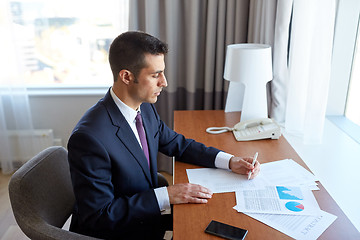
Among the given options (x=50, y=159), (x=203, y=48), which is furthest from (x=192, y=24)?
(x=50, y=159)

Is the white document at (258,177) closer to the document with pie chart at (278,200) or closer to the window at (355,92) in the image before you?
the document with pie chart at (278,200)

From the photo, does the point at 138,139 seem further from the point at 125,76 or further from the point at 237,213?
the point at 237,213

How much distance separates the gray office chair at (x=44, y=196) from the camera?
4.63ft

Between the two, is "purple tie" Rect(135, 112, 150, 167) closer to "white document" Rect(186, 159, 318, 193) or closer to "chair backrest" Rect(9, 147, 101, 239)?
"white document" Rect(186, 159, 318, 193)

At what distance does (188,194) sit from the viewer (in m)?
1.43

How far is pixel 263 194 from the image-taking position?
57.4 inches

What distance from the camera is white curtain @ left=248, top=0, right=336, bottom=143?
6.08 ft

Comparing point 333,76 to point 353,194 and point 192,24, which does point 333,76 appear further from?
point 192,24

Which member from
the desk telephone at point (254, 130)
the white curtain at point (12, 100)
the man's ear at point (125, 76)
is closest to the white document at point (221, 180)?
the desk telephone at point (254, 130)

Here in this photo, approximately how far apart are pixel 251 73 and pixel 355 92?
2.26ft

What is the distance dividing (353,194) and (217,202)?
0.70 m

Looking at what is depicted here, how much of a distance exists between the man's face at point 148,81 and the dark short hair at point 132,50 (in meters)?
0.02

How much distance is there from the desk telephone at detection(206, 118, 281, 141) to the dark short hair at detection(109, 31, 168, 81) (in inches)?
30.9

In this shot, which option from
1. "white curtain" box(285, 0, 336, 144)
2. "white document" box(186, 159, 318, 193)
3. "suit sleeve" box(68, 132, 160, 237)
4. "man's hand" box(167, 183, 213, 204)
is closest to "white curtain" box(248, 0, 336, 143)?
"white curtain" box(285, 0, 336, 144)
